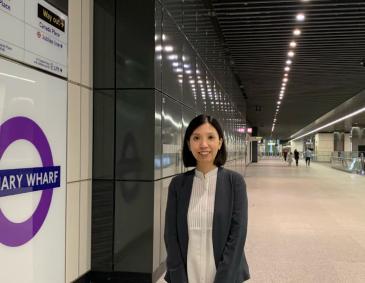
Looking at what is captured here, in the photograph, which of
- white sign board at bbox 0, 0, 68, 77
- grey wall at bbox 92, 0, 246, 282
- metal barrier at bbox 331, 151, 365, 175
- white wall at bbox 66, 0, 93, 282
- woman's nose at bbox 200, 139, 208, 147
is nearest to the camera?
woman's nose at bbox 200, 139, 208, 147

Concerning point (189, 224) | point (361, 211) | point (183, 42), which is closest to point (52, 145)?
point (189, 224)

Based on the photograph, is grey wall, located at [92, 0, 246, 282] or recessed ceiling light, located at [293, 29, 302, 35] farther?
recessed ceiling light, located at [293, 29, 302, 35]

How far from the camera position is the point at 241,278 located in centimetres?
245

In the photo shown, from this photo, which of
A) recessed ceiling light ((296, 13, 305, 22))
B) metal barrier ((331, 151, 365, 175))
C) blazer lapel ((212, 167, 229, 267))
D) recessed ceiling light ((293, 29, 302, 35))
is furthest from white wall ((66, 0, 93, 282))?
metal barrier ((331, 151, 365, 175))

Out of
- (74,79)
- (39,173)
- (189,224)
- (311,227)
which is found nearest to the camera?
(189,224)

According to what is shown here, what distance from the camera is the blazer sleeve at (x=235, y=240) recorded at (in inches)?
90.3

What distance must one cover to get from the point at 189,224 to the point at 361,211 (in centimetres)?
936

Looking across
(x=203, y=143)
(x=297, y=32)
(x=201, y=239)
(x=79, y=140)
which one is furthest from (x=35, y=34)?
(x=297, y=32)

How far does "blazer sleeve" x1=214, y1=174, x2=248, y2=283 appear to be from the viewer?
2.29 meters

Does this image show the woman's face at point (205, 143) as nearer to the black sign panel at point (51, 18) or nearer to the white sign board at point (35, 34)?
the white sign board at point (35, 34)

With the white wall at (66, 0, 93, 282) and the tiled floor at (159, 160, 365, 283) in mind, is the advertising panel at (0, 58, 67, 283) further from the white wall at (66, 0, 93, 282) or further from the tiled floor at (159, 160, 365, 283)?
the tiled floor at (159, 160, 365, 283)

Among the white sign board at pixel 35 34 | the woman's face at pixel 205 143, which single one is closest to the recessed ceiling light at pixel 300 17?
the white sign board at pixel 35 34

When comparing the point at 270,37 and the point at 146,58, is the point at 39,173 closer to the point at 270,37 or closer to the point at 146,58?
the point at 146,58

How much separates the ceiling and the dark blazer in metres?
7.05
